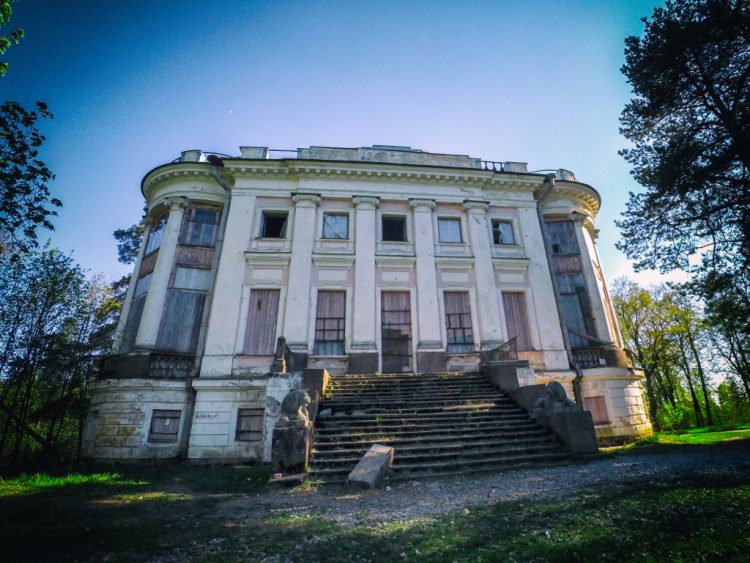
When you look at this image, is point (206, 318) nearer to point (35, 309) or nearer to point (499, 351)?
point (35, 309)


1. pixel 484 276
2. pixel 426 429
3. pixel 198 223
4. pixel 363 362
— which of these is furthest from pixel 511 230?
pixel 198 223

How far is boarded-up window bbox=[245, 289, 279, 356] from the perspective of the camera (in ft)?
43.3

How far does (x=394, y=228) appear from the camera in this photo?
53.5 feet

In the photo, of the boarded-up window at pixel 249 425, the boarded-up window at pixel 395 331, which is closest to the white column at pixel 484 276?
the boarded-up window at pixel 395 331

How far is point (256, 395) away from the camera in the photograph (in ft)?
39.4

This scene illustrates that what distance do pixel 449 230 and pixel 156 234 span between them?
42.8 feet

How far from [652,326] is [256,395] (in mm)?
25808

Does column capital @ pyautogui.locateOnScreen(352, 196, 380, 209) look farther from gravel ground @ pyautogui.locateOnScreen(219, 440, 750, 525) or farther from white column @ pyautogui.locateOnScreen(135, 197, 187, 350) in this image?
gravel ground @ pyautogui.locateOnScreen(219, 440, 750, 525)

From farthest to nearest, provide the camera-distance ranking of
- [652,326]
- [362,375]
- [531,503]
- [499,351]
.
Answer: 1. [652,326]
2. [499,351]
3. [362,375]
4. [531,503]

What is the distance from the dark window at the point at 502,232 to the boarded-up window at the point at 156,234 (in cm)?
1453

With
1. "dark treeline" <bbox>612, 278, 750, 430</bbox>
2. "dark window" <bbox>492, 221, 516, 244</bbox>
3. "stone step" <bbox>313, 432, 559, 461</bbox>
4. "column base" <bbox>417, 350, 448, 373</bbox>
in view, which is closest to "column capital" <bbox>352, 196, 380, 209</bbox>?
"dark window" <bbox>492, 221, 516, 244</bbox>

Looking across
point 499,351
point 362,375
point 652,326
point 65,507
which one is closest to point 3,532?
point 65,507

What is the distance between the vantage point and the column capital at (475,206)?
15.9 meters

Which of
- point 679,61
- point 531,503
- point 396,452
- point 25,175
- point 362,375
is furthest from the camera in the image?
point 362,375
